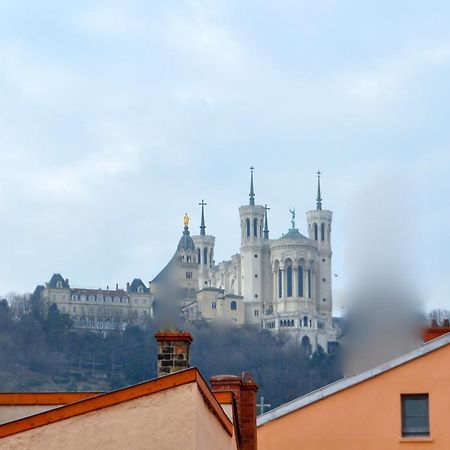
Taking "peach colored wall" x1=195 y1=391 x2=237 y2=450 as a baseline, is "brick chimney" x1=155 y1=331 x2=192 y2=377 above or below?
above

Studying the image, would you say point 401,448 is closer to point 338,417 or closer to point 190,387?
point 338,417

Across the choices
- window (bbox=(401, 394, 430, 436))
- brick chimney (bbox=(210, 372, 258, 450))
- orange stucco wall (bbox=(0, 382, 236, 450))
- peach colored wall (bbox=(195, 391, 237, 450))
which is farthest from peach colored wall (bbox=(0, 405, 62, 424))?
window (bbox=(401, 394, 430, 436))

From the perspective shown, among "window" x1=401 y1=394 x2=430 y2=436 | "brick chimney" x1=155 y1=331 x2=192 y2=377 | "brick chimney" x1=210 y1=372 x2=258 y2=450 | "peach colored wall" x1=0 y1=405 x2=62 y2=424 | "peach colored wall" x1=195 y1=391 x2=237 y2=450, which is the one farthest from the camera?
"window" x1=401 y1=394 x2=430 y2=436

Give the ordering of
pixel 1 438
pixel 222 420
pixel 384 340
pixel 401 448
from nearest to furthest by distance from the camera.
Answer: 1. pixel 1 438
2. pixel 222 420
3. pixel 401 448
4. pixel 384 340

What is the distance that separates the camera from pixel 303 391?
185m

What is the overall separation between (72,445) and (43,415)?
1.14 feet

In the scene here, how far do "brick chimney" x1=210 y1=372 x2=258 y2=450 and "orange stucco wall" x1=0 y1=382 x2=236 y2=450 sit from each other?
2.98m

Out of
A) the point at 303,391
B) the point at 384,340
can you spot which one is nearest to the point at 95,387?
the point at 303,391

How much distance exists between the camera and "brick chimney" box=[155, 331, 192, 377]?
48.8 ft

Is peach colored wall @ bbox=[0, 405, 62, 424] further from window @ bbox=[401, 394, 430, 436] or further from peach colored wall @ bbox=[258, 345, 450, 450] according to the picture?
window @ bbox=[401, 394, 430, 436]

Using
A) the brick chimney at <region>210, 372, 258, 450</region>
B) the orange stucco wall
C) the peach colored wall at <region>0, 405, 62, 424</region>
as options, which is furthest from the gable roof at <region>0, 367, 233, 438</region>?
the brick chimney at <region>210, 372, 258, 450</region>

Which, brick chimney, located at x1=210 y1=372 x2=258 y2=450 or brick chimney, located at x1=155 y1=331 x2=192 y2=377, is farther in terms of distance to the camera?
brick chimney, located at x1=210 y1=372 x2=258 y2=450

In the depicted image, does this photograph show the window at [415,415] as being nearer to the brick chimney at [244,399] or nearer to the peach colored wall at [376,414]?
the peach colored wall at [376,414]

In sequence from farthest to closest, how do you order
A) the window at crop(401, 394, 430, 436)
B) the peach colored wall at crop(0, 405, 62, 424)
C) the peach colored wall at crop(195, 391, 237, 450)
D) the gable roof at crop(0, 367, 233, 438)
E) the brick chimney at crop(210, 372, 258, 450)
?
the window at crop(401, 394, 430, 436), the brick chimney at crop(210, 372, 258, 450), the peach colored wall at crop(0, 405, 62, 424), the peach colored wall at crop(195, 391, 237, 450), the gable roof at crop(0, 367, 233, 438)
